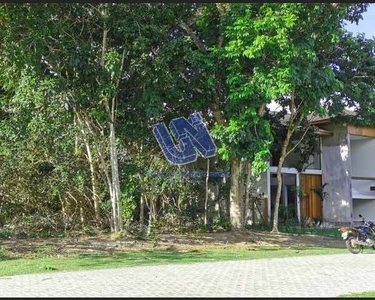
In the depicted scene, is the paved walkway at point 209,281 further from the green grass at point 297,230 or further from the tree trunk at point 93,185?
the green grass at point 297,230

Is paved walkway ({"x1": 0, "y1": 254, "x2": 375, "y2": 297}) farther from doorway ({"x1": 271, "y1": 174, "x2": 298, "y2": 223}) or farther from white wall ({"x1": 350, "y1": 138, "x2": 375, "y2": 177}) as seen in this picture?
white wall ({"x1": 350, "y1": 138, "x2": 375, "y2": 177})

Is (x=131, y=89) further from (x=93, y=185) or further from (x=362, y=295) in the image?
(x=362, y=295)

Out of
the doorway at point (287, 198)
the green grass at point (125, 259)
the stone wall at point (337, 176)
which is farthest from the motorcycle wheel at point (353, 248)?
the stone wall at point (337, 176)

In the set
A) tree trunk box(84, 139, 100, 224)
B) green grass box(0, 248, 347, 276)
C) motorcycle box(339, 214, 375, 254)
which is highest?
tree trunk box(84, 139, 100, 224)

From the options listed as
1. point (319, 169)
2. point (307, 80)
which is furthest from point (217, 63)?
point (319, 169)

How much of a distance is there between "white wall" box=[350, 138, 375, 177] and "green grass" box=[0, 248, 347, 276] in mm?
14808

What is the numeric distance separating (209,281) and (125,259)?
424cm

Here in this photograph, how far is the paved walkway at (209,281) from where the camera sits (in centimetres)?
789

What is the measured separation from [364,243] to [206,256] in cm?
453

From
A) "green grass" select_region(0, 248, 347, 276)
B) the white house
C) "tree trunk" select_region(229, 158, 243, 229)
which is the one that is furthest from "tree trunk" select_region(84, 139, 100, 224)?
the white house

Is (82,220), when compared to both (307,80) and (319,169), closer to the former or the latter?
(307,80)

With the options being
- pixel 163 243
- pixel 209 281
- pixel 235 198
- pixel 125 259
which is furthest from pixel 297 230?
pixel 209 281

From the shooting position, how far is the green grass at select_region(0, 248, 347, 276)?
11.3 metres

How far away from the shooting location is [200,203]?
20625 mm
